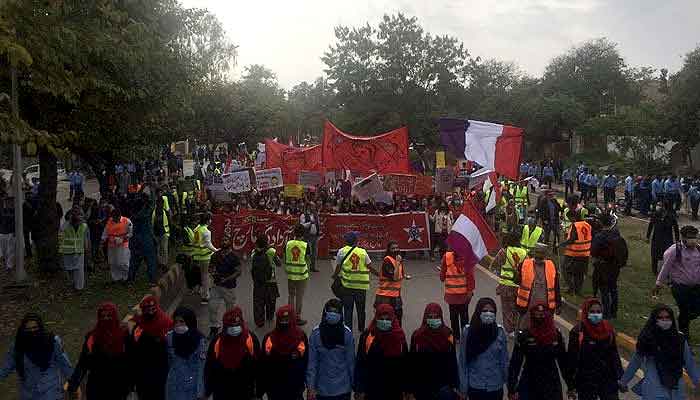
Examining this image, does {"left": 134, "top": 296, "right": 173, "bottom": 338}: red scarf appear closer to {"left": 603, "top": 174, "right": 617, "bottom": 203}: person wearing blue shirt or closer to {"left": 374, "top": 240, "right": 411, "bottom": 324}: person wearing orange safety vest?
{"left": 374, "top": 240, "right": 411, "bottom": 324}: person wearing orange safety vest

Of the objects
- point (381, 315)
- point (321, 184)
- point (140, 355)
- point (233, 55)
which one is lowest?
point (140, 355)

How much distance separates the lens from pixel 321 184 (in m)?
20.0

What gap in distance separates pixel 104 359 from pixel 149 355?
1.24 ft

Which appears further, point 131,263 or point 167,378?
point 131,263

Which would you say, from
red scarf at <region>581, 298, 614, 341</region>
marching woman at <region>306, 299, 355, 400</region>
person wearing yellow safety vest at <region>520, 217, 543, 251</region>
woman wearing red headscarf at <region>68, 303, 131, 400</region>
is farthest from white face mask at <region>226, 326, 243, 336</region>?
person wearing yellow safety vest at <region>520, 217, 543, 251</region>

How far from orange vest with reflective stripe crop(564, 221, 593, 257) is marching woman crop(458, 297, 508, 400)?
5395 mm

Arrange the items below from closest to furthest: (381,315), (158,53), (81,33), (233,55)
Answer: (381,315)
(81,33)
(158,53)
(233,55)

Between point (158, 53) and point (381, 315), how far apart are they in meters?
7.77

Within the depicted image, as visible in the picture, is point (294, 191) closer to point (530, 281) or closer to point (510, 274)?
point (510, 274)

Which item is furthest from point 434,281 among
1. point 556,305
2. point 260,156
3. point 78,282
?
point 260,156

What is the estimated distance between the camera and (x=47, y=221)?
43.7ft

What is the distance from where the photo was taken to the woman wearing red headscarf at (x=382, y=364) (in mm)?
5770

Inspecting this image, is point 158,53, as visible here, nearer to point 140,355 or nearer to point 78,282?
point 78,282

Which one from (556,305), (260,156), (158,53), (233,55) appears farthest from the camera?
(233,55)
